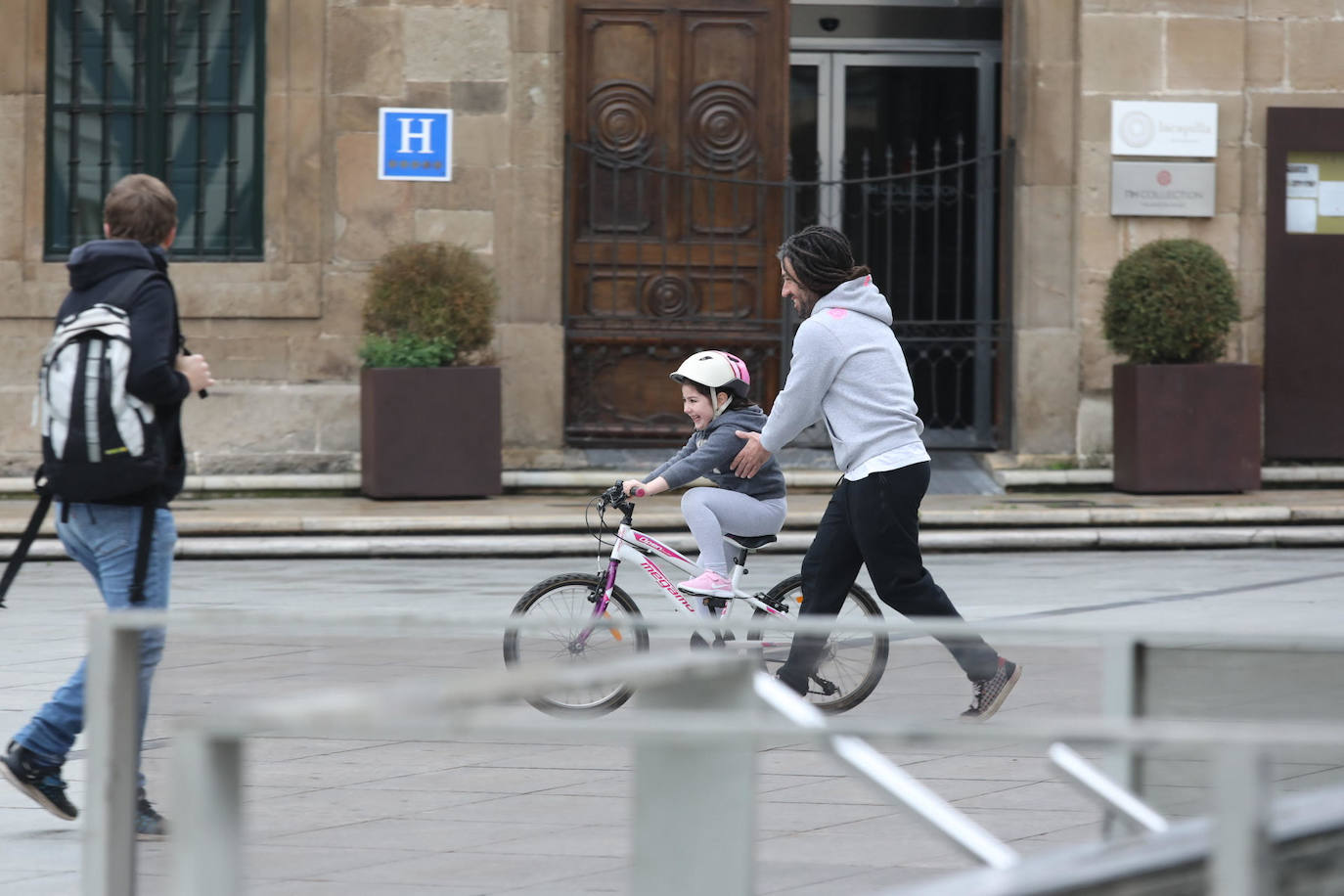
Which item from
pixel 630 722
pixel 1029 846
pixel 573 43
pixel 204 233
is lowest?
pixel 1029 846

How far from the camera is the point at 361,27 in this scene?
47.3 ft

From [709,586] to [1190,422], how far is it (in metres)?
7.80

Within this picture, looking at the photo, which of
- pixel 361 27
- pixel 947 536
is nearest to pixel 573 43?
pixel 361 27

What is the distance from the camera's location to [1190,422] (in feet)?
45.4

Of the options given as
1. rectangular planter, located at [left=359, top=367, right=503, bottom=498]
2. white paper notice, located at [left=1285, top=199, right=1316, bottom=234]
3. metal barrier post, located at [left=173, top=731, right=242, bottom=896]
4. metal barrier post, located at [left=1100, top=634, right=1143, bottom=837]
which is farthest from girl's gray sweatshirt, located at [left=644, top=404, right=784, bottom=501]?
white paper notice, located at [left=1285, top=199, right=1316, bottom=234]

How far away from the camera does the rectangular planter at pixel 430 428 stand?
524 inches

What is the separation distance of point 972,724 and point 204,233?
13.3 meters

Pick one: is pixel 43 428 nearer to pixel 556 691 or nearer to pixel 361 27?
pixel 556 691

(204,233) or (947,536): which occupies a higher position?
(204,233)

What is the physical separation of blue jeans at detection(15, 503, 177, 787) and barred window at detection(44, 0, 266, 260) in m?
9.76

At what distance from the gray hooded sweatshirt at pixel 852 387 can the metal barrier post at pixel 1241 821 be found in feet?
14.6

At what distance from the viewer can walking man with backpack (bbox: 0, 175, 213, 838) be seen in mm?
4863

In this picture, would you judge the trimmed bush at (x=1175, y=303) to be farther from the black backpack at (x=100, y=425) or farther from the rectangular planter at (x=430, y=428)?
the black backpack at (x=100, y=425)

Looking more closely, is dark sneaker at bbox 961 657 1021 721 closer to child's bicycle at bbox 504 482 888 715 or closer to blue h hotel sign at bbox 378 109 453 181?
child's bicycle at bbox 504 482 888 715
